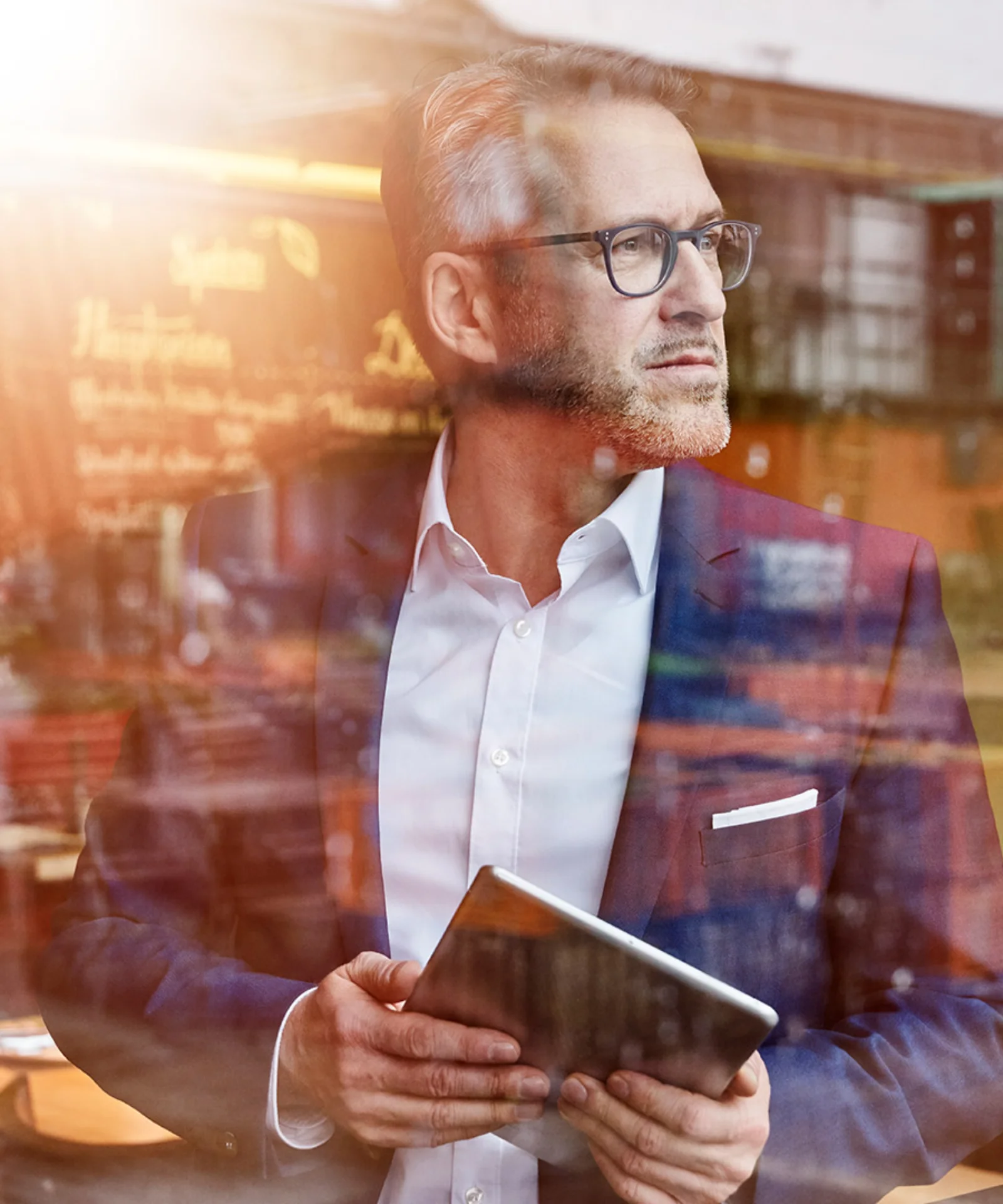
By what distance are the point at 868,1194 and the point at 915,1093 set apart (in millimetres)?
101

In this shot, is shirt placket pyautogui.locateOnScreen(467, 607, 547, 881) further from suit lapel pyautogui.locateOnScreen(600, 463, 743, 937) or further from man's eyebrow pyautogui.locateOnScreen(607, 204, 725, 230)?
man's eyebrow pyautogui.locateOnScreen(607, 204, 725, 230)

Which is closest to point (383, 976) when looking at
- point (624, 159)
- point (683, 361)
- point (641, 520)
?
point (641, 520)

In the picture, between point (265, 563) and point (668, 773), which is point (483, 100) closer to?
point (265, 563)

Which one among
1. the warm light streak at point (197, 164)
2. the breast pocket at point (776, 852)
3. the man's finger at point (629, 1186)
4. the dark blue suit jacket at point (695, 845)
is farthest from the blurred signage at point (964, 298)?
the man's finger at point (629, 1186)

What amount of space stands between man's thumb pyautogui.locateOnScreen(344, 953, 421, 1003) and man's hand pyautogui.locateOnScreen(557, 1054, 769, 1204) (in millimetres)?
142

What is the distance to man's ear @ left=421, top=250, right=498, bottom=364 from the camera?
3.03 ft

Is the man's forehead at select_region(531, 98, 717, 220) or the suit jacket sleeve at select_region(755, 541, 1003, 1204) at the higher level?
the man's forehead at select_region(531, 98, 717, 220)

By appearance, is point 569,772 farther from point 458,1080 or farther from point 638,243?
point 638,243

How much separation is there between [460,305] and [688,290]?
0.19m

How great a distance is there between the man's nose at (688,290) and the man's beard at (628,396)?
16mm

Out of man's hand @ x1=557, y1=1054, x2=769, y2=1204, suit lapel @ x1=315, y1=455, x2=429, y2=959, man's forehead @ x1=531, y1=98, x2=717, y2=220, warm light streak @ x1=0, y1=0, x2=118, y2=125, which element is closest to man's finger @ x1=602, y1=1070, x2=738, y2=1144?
man's hand @ x1=557, y1=1054, x2=769, y2=1204

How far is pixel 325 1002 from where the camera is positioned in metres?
0.92

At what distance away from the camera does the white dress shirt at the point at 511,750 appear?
0.96 m

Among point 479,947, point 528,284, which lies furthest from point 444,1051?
point 528,284
